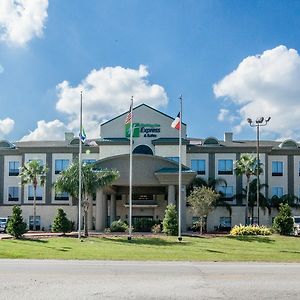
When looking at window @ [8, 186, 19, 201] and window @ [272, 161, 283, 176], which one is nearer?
window @ [272, 161, 283, 176]

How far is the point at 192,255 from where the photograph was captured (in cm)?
2598

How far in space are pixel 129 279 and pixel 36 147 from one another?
161ft

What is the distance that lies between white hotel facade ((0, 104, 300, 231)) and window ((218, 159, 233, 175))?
6 cm

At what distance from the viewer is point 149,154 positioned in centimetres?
5612

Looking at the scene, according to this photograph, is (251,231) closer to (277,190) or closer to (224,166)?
(224,166)

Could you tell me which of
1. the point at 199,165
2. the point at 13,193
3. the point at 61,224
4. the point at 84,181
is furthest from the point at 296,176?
the point at 13,193

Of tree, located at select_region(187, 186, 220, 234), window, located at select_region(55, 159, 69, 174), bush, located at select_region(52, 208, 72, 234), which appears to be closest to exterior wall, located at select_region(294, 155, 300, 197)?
tree, located at select_region(187, 186, 220, 234)

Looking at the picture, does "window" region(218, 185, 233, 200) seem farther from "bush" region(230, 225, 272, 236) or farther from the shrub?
the shrub

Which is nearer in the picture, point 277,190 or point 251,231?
point 251,231

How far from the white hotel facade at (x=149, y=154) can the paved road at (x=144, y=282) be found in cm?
3541

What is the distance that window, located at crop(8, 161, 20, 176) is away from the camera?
208 ft

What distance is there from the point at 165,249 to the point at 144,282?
1512 cm

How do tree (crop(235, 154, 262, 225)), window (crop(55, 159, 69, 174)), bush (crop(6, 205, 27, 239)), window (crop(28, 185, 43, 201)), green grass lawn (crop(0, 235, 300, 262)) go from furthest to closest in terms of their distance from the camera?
window (crop(55, 159, 69, 174)) < window (crop(28, 185, 43, 201)) < tree (crop(235, 154, 262, 225)) < bush (crop(6, 205, 27, 239)) < green grass lawn (crop(0, 235, 300, 262))

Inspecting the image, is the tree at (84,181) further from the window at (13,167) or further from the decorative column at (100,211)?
the window at (13,167)
